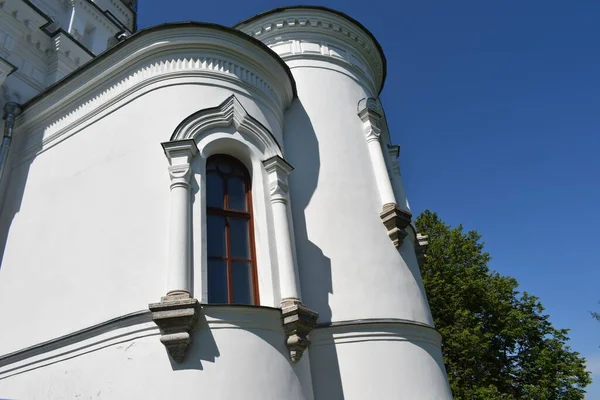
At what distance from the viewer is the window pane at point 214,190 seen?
7.32 metres

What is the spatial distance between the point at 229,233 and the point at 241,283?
2.70 feet

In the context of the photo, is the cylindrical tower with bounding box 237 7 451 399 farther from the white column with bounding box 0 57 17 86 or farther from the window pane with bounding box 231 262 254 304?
the white column with bounding box 0 57 17 86

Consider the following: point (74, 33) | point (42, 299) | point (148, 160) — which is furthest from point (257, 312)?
point (74, 33)

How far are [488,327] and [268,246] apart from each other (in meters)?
15.6

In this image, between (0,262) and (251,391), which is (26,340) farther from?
(251,391)

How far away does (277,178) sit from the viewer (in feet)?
25.0

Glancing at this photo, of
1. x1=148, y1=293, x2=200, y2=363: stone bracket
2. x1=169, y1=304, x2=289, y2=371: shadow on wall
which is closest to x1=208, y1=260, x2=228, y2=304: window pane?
x1=169, y1=304, x2=289, y2=371: shadow on wall

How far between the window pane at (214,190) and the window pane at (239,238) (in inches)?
14.3

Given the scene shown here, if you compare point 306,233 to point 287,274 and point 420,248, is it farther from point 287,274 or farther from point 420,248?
point 420,248

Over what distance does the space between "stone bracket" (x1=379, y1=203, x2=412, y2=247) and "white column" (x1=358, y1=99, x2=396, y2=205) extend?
265mm

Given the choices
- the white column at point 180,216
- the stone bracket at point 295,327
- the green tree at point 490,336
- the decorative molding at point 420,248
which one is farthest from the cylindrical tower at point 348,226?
the green tree at point 490,336

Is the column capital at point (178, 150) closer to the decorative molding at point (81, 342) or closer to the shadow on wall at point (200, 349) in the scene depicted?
the decorative molding at point (81, 342)

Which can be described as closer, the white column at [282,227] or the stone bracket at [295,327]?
the stone bracket at [295,327]

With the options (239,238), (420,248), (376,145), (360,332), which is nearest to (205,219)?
(239,238)
